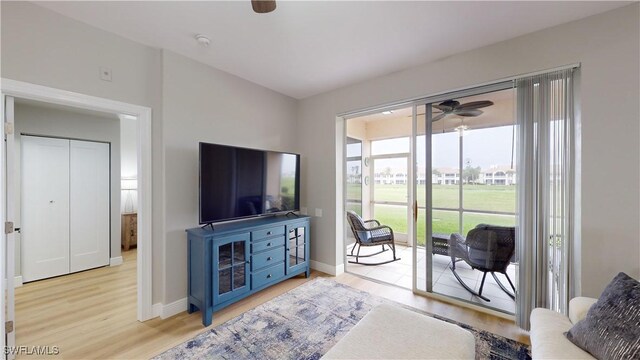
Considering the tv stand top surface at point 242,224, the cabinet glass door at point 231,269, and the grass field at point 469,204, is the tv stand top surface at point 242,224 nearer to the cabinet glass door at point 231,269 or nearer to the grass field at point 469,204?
the cabinet glass door at point 231,269

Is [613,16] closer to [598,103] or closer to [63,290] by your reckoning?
[598,103]

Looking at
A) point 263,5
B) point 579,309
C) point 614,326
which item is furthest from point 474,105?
point 263,5

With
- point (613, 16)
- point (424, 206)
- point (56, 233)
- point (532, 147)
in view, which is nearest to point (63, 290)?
point (56, 233)

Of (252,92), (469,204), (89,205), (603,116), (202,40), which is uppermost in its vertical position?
(202,40)

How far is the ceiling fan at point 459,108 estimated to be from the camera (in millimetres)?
2578

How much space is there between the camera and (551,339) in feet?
4.44

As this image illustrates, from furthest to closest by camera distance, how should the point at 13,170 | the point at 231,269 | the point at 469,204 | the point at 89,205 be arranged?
the point at 89,205
the point at 469,204
the point at 231,269
the point at 13,170

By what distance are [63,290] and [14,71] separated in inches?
105

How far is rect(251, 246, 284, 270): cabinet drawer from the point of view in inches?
108

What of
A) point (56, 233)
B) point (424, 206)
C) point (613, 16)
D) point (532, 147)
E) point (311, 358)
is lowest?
point (311, 358)

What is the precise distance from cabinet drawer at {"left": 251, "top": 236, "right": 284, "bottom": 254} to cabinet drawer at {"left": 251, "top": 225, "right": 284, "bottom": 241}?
0.19 feet

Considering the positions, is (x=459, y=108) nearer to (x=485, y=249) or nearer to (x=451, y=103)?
(x=451, y=103)

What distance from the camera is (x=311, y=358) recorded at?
1881 millimetres

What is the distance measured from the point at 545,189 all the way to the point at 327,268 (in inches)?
106
